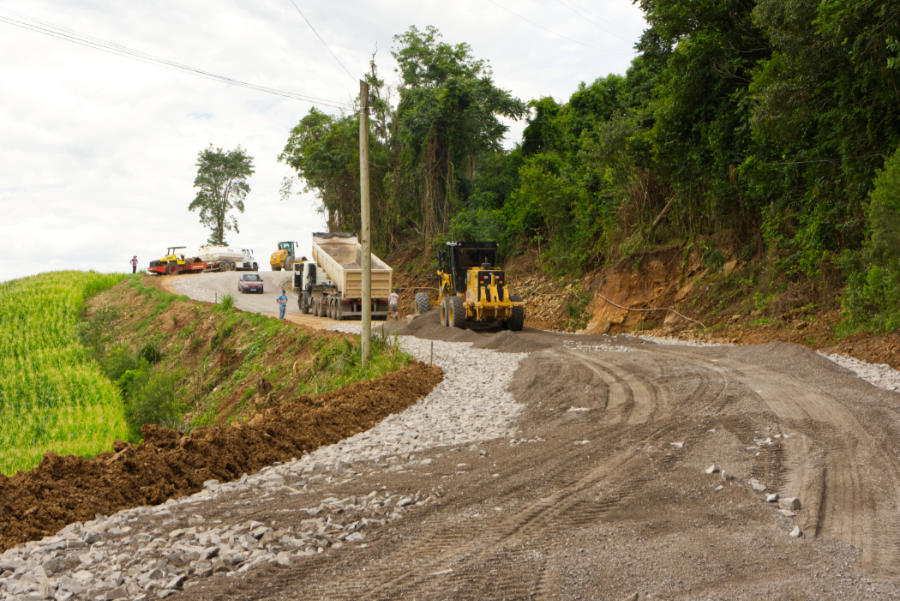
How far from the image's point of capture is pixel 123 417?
20.0 metres

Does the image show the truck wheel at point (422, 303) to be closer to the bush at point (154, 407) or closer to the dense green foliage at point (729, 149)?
the dense green foliage at point (729, 149)

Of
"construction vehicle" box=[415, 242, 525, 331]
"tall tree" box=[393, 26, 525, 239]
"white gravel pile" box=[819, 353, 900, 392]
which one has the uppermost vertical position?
"tall tree" box=[393, 26, 525, 239]

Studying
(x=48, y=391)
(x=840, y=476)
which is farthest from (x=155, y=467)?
(x=48, y=391)

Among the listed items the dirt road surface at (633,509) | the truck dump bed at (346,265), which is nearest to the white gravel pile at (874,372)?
the dirt road surface at (633,509)

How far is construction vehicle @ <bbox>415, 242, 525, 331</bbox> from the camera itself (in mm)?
21078

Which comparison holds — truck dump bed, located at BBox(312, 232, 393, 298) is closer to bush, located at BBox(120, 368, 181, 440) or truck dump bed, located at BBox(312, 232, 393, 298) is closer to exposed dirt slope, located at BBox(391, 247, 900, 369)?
exposed dirt slope, located at BBox(391, 247, 900, 369)

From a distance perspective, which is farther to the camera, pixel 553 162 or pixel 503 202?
pixel 503 202

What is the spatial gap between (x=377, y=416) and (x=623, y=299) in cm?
1505

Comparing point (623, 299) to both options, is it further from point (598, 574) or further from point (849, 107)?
point (598, 574)

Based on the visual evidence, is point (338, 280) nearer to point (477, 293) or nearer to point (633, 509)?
point (477, 293)

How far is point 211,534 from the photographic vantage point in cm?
504

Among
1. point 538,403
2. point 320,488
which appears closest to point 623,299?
point 538,403

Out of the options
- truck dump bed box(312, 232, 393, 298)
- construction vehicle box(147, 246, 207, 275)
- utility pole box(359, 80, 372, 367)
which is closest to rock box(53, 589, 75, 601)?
utility pole box(359, 80, 372, 367)

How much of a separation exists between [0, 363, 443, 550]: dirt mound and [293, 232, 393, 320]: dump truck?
17526mm
